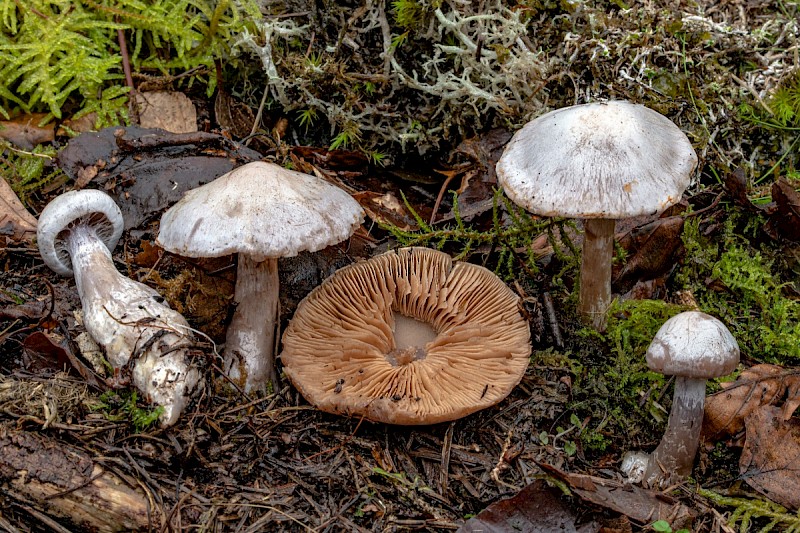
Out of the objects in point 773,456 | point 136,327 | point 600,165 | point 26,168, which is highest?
point 600,165

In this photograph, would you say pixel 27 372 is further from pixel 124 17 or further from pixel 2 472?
pixel 124 17

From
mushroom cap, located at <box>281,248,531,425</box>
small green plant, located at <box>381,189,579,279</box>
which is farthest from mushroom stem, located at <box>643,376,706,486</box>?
small green plant, located at <box>381,189,579,279</box>

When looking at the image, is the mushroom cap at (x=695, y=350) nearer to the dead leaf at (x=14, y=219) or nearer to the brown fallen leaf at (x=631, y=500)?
the brown fallen leaf at (x=631, y=500)

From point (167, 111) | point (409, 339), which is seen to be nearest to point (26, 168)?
point (167, 111)

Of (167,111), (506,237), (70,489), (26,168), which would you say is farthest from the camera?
(167,111)

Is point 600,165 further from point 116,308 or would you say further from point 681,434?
point 116,308

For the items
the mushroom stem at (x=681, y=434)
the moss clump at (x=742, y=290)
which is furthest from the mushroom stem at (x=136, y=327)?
the moss clump at (x=742, y=290)
